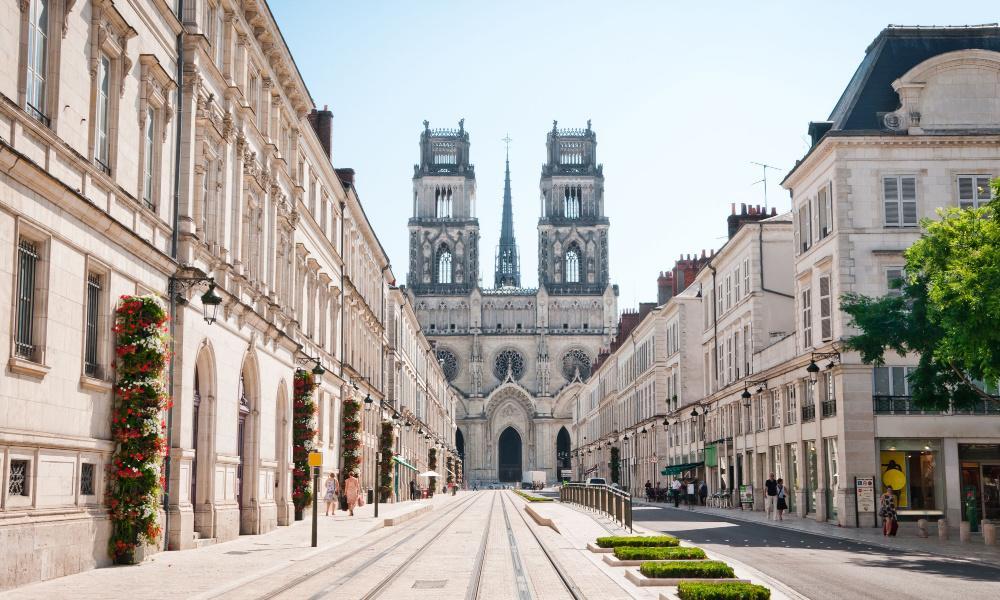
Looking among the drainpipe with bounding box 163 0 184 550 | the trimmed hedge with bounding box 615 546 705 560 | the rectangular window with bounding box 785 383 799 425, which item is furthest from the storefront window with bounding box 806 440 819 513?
the drainpipe with bounding box 163 0 184 550

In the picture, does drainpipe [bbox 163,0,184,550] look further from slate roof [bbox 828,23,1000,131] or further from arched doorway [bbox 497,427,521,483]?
arched doorway [bbox 497,427,521,483]

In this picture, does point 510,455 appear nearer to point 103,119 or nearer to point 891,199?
point 891,199

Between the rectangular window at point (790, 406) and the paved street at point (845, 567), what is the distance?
1121 centimetres

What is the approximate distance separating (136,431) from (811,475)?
29271 millimetres

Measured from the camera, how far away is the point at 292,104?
35.2 m

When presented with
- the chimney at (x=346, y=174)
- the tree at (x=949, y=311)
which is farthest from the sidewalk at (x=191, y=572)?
the chimney at (x=346, y=174)

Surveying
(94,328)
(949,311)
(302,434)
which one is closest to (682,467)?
→ (302,434)

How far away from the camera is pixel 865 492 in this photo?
1432 inches

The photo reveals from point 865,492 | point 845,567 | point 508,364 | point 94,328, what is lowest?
point 845,567

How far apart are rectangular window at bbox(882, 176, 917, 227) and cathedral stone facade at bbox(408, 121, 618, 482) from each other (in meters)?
106

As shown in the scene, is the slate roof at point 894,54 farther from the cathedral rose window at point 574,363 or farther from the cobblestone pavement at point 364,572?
the cathedral rose window at point 574,363

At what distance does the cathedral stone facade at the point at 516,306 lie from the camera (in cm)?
14512

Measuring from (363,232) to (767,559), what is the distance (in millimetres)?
35211

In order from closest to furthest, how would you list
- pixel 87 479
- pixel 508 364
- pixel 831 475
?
Answer: 1. pixel 87 479
2. pixel 831 475
3. pixel 508 364
